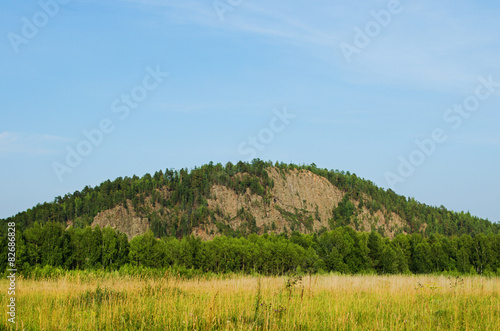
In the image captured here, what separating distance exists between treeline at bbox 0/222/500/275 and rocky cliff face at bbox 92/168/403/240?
87.5m

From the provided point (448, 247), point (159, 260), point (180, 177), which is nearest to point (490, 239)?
point (448, 247)

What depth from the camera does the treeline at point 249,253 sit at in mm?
22578

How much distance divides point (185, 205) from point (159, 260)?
355 ft

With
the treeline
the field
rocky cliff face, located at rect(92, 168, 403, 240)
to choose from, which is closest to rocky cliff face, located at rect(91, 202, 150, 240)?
rocky cliff face, located at rect(92, 168, 403, 240)

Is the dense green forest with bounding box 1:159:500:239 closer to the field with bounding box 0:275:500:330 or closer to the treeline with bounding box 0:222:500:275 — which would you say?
the treeline with bounding box 0:222:500:275

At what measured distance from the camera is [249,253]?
1177 inches

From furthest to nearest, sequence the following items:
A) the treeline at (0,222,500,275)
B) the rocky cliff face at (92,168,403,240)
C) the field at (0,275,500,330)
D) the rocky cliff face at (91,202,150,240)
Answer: the rocky cliff face at (92,168,403,240) < the rocky cliff face at (91,202,150,240) < the treeline at (0,222,500,275) < the field at (0,275,500,330)

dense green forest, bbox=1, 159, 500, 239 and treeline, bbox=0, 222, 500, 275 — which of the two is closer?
treeline, bbox=0, 222, 500, 275

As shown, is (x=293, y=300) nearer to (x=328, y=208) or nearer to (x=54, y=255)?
(x=54, y=255)

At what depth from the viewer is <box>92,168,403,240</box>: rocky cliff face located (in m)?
121

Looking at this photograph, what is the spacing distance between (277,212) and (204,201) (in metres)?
25.0

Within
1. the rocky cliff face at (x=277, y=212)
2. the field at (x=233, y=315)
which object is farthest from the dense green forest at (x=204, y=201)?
the field at (x=233, y=315)

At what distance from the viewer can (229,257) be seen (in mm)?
29484

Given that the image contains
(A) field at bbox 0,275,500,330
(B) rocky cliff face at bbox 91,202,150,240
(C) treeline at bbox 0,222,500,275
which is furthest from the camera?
(B) rocky cliff face at bbox 91,202,150,240
